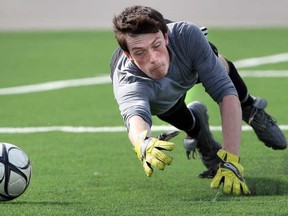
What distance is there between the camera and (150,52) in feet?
20.2

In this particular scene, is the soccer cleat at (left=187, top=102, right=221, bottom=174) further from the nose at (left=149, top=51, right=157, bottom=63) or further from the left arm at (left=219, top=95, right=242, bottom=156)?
the nose at (left=149, top=51, right=157, bottom=63)

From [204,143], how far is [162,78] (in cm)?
138

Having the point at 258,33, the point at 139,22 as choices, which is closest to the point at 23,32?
the point at 258,33

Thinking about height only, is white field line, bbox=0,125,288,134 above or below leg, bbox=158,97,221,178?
below

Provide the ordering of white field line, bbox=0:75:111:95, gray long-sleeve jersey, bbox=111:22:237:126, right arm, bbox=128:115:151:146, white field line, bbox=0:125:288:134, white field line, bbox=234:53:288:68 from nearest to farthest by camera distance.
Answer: right arm, bbox=128:115:151:146
gray long-sleeve jersey, bbox=111:22:237:126
white field line, bbox=0:125:288:134
white field line, bbox=0:75:111:95
white field line, bbox=234:53:288:68

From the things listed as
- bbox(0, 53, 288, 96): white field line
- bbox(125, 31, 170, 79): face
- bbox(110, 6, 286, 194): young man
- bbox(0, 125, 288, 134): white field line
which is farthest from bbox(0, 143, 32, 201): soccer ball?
bbox(0, 53, 288, 96): white field line

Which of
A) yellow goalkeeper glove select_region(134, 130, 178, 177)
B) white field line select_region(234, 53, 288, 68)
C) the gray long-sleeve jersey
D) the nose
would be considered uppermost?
the nose

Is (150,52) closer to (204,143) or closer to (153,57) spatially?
(153,57)

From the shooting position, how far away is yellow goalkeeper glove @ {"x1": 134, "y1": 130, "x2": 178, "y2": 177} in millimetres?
5676

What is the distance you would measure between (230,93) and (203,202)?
2.75 feet

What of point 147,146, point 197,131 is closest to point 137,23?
point 147,146

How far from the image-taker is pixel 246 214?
5656 mm

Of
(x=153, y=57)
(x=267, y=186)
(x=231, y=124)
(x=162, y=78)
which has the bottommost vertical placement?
(x=267, y=186)

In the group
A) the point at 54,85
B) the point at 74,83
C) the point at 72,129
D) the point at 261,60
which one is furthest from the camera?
the point at 261,60
